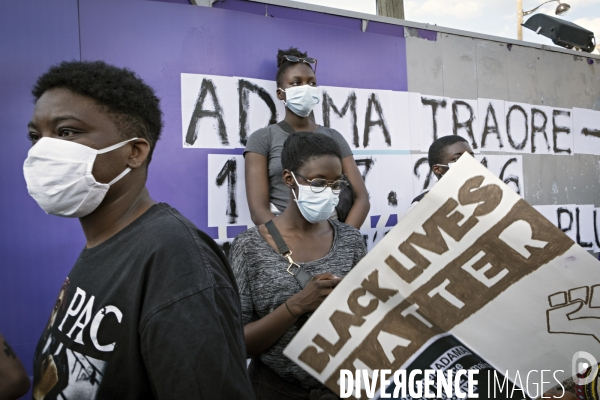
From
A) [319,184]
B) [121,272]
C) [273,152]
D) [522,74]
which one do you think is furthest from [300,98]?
[522,74]

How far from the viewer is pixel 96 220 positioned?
1.35 m

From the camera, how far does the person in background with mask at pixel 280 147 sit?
11.0 ft

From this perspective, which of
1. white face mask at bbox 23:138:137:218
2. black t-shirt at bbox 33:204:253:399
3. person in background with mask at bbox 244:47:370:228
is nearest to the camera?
black t-shirt at bbox 33:204:253:399

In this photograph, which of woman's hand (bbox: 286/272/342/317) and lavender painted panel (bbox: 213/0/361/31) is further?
lavender painted panel (bbox: 213/0/361/31)

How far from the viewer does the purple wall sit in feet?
9.95

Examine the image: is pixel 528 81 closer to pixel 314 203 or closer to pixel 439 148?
pixel 439 148

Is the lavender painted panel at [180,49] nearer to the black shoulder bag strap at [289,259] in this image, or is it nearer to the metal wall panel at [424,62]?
the metal wall panel at [424,62]

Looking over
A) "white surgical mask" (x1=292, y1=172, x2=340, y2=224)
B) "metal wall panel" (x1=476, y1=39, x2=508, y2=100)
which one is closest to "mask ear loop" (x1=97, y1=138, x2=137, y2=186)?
"white surgical mask" (x1=292, y1=172, x2=340, y2=224)

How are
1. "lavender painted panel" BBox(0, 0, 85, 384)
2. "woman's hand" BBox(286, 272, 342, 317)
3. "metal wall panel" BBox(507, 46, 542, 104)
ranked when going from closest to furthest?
"woman's hand" BBox(286, 272, 342, 317) < "lavender painted panel" BBox(0, 0, 85, 384) < "metal wall panel" BBox(507, 46, 542, 104)

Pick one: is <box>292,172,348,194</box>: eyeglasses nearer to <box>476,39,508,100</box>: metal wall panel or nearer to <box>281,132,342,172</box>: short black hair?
<box>281,132,342,172</box>: short black hair

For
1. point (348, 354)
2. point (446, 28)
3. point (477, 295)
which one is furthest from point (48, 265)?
point (446, 28)

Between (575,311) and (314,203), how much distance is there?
44.7 inches

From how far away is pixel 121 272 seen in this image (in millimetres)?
1137

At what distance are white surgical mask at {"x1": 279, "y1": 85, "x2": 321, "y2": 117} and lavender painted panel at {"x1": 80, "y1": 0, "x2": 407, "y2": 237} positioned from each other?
0.40 metres
